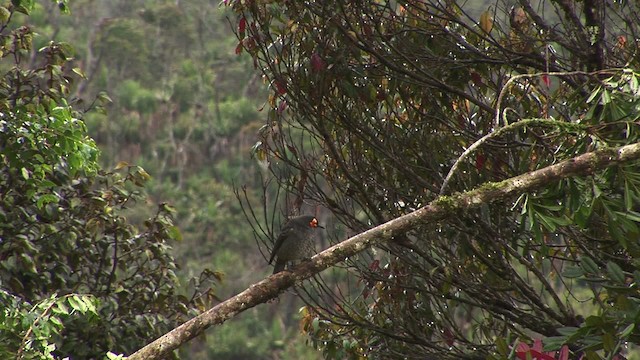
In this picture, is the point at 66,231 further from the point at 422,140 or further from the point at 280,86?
the point at 422,140

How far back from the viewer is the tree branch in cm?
369

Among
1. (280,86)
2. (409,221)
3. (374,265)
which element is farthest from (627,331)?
(280,86)

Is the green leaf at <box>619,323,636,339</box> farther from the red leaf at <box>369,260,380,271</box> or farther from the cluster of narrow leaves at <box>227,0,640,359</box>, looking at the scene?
the red leaf at <box>369,260,380,271</box>

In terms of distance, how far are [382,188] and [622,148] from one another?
1736 mm

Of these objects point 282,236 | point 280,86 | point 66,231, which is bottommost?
point 282,236

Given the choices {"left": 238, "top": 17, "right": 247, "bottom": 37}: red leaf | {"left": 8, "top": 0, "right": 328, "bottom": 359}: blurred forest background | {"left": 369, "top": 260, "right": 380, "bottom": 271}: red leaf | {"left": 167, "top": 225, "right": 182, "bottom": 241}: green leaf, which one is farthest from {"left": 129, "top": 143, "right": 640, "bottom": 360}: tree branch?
{"left": 8, "top": 0, "right": 328, "bottom": 359}: blurred forest background

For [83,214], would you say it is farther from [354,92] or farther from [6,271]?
[354,92]

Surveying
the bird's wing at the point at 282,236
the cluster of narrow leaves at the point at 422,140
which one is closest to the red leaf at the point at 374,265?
the cluster of narrow leaves at the point at 422,140

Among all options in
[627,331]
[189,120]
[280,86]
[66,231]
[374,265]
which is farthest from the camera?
[189,120]

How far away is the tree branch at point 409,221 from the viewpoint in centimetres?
369

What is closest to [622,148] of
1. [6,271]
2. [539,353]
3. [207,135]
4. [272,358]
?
[539,353]

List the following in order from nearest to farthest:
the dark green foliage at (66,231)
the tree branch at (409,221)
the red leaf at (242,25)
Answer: the tree branch at (409,221)
the red leaf at (242,25)
the dark green foliage at (66,231)

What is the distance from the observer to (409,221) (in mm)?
3729

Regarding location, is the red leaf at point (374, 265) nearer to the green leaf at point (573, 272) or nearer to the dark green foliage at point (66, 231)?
the dark green foliage at point (66, 231)
